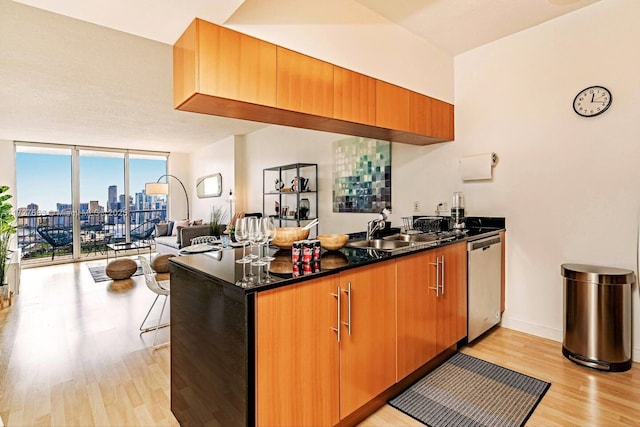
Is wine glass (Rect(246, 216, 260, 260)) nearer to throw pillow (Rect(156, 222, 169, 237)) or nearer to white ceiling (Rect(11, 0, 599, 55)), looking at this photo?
A: white ceiling (Rect(11, 0, 599, 55))

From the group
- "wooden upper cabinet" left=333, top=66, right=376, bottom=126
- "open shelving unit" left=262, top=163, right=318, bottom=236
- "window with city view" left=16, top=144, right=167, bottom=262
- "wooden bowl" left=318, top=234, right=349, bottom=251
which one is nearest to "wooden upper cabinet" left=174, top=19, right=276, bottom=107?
"wooden upper cabinet" left=333, top=66, right=376, bottom=126

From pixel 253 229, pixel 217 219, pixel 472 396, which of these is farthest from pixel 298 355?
pixel 217 219

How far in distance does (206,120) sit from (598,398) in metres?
5.88

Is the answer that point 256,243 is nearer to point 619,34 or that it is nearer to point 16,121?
point 619,34

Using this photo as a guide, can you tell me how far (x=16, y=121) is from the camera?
17.5 feet

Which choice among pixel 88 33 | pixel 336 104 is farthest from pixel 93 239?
pixel 336 104

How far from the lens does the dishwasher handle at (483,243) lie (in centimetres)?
257

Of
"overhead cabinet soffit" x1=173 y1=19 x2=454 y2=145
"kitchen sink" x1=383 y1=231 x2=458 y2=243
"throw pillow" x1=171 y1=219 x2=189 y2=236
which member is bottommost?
"throw pillow" x1=171 y1=219 x2=189 y2=236

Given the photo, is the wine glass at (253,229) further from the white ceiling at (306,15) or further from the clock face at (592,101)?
the clock face at (592,101)

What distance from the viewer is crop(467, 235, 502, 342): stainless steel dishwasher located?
2594mm

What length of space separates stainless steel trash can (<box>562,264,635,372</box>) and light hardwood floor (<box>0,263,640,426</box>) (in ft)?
0.33

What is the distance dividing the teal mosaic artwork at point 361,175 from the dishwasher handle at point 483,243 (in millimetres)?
1260

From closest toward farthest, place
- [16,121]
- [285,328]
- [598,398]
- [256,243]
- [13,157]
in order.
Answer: [285,328] < [256,243] < [598,398] < [16,121] < [13,157]

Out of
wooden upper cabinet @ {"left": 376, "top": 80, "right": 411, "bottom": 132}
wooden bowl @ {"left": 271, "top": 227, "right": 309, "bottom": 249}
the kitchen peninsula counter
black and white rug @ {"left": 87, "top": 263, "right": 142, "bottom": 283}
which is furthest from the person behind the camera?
black and white rug @ {"left": 87, "top": 263, "right": 142, "bottom": 283}
